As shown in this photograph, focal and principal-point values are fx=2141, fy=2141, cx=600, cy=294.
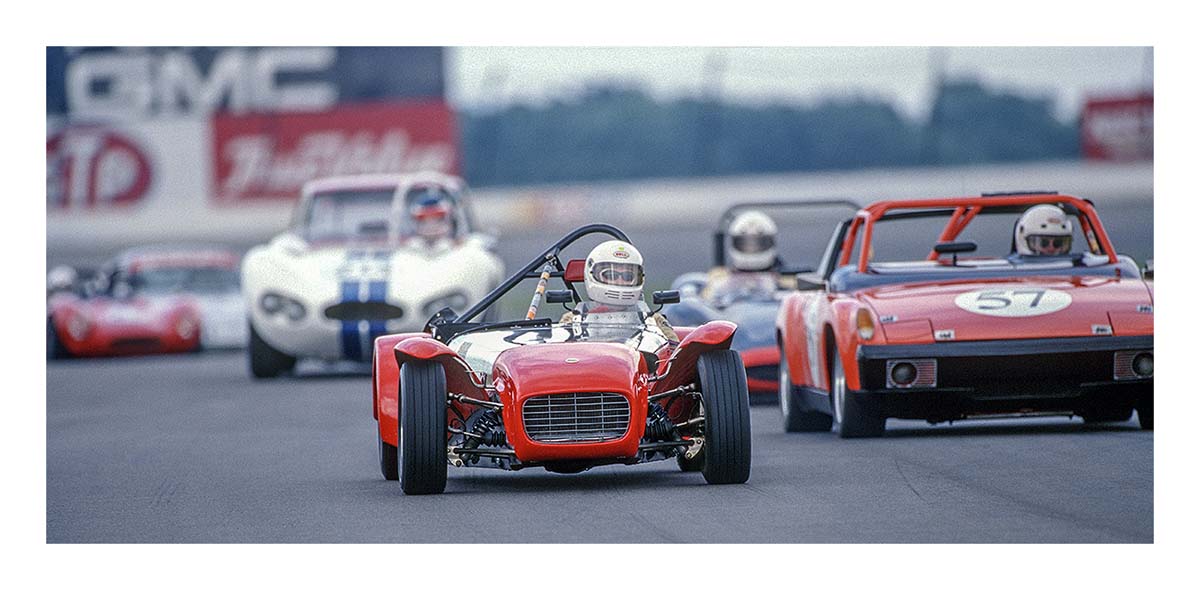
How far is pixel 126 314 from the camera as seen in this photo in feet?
68.4

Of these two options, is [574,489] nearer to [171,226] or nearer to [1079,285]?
[1079,285]

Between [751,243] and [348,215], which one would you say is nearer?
[751,243]

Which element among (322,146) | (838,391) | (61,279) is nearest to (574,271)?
(838,391)

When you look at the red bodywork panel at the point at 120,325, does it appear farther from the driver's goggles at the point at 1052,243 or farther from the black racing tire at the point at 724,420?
the black racing tire at the point at 724,420

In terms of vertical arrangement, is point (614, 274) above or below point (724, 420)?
above

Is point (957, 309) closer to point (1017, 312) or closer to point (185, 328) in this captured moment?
point (1017, 312)

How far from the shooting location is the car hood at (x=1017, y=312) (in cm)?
1025

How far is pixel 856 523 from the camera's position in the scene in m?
7.77

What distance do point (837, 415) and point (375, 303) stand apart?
19.5 ft

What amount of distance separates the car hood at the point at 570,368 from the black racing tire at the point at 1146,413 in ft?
9.56

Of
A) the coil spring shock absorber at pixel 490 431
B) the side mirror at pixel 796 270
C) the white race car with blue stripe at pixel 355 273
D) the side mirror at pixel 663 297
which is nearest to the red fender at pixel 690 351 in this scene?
the side mirror at pixel 663 297

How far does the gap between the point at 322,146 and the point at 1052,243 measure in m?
14.3

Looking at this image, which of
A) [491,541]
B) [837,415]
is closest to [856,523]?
[491,541]
